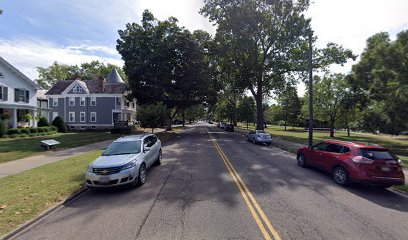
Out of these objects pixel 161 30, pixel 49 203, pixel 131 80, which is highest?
pixel 161 30

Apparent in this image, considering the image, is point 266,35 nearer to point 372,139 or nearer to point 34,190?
point 372,139

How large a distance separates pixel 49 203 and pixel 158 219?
3506mm

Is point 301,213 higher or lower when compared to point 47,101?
lower

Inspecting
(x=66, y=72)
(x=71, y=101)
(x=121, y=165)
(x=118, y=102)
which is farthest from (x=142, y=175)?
(x=66, y=72)

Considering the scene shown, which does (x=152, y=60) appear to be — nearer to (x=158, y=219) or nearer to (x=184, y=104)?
(x=184, y=104)

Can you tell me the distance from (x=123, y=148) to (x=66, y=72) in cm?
7469

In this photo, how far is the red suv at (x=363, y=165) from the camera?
7.57 m

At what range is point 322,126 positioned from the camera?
2707 inches

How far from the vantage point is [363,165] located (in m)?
7.73

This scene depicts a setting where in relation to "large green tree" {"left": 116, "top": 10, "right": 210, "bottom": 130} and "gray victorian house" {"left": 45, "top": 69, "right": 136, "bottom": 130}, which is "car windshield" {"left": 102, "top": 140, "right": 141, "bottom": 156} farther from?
"gray victorian house" {"left": 45, "top": 69, "right": 136, "bottom": 130}

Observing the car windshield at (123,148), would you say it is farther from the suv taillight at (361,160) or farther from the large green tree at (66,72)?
the large green tree at (66,72)

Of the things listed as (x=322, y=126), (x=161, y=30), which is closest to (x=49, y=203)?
(x=161, y=30)

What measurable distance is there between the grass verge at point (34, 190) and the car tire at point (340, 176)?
9246 mm

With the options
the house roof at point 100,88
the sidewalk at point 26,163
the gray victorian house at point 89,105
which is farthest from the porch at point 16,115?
the sidewalk at point 26,163
